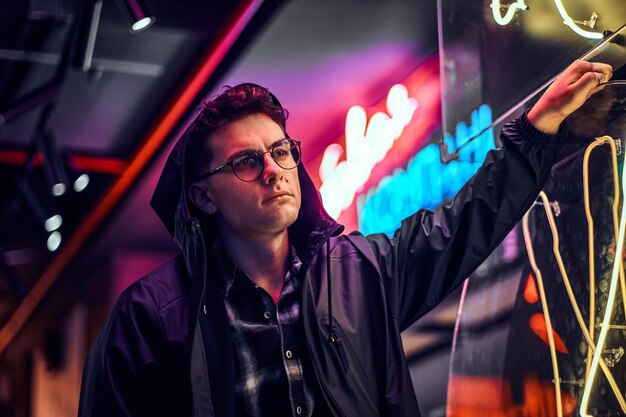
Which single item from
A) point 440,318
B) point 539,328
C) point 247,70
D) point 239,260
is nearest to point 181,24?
point 247,70

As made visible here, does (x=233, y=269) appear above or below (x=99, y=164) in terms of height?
below

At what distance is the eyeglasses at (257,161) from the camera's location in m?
2.68

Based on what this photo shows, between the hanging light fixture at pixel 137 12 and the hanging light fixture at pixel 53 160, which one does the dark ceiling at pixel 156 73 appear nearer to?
the hanging light fixture at pixel 53 160

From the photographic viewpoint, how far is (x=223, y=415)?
2.33 m

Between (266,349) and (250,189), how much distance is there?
0.49 m

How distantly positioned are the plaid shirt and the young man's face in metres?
0.17

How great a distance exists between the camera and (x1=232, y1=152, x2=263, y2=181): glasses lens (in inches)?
105

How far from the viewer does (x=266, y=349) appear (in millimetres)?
2453

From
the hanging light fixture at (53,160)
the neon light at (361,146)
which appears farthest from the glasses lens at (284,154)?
the hanging light fixture at (53,160)

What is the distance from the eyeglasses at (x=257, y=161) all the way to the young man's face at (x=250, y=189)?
0.05 feet

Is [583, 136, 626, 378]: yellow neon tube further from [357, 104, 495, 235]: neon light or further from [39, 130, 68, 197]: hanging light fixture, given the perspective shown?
[39, 130, 68, 197]: hanging light fixture

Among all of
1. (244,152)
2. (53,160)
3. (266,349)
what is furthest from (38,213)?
(266,349)

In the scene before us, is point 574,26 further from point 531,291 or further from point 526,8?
point 531,291

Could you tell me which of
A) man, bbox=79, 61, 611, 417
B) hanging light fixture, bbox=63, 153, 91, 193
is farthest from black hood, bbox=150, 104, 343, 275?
hanging light fixture, bbox=63, 153, 91, 193
